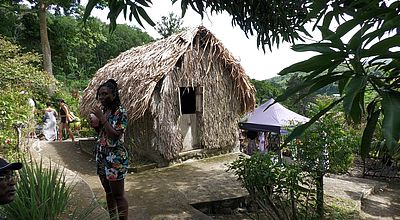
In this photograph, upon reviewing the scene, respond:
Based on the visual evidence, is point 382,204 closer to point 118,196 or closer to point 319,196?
point 319,196

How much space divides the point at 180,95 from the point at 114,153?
223 inches

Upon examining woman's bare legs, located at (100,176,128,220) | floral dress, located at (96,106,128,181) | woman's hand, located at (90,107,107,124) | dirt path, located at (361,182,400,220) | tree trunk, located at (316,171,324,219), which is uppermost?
woman's hand, located at (90,107,107,124)

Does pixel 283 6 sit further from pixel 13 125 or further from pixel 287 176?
pixel 13 125

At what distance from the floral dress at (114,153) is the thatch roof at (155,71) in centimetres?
402

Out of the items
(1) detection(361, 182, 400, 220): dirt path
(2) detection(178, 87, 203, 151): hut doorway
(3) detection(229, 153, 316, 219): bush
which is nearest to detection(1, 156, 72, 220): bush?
(3) detection(229, 153, 316, 219): bush

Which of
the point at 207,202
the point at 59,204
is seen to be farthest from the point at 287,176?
the point at 59,204

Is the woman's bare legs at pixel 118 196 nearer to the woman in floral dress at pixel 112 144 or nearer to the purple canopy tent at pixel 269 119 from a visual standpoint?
the woman in floral dress at pixel 112 144

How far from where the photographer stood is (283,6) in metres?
3.58

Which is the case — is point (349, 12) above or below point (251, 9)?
below

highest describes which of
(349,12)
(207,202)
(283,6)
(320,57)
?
(283,6)

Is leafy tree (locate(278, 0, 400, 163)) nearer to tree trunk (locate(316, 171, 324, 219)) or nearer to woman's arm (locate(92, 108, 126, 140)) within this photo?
woman's arm (locate(92, 108, 126, 140))

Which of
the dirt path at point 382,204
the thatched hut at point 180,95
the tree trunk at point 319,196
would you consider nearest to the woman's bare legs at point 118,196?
the tree trunk at point 319,196

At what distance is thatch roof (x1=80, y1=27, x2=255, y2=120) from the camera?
7348 millimetres

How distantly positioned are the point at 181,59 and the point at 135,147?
2.60 meters
